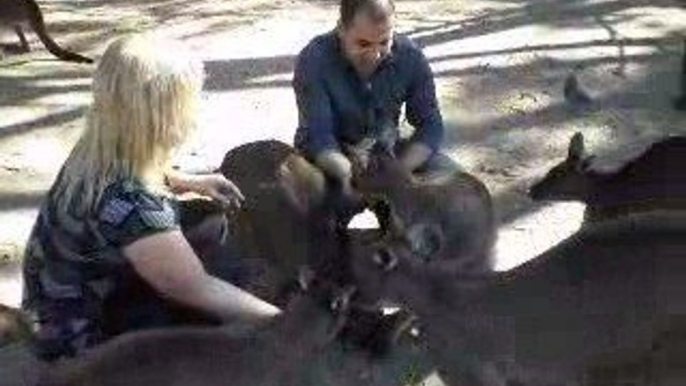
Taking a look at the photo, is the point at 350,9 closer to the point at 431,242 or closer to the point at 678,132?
the point at 431,242

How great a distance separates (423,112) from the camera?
4.14 metres

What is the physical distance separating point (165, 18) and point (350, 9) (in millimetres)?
4680

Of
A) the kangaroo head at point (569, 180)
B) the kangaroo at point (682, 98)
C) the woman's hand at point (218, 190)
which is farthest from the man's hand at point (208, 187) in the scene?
the kangaroo at point (682, 98)

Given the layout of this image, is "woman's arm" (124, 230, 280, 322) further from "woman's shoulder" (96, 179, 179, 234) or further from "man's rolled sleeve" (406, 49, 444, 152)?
"man's rolled sleeve" (406, 49, 444, 152)

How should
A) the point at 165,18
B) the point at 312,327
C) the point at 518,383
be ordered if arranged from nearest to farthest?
the point at 312,327 → the point at 518,383 → the point at 165,18

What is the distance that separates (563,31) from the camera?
25.4 ft

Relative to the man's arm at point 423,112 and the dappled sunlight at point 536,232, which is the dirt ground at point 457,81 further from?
the man's arm at point 423,112

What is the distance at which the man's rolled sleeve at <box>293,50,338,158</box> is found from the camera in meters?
4.03

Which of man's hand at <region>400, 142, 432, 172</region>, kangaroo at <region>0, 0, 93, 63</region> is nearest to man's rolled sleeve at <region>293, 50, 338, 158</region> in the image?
man's hand at <region>400, 142, 432, 172</region>

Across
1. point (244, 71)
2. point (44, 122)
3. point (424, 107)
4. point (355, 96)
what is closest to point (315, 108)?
point (355, 96)

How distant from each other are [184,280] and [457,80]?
152 inches

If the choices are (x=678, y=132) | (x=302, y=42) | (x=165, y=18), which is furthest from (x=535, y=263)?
(x=165, y=18)

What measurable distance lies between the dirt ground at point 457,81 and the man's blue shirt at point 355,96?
2.19ft

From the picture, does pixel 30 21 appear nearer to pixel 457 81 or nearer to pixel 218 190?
pixel 457 81
